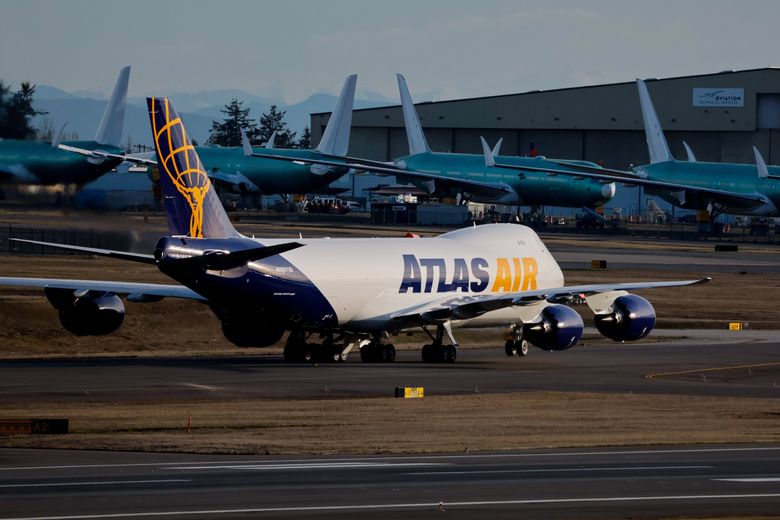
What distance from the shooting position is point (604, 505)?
704 inches

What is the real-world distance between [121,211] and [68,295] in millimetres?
3014

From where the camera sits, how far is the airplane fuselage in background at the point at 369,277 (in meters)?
37.7

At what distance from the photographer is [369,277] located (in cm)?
4109

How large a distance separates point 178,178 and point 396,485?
715 inches

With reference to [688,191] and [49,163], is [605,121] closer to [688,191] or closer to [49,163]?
[688,191]

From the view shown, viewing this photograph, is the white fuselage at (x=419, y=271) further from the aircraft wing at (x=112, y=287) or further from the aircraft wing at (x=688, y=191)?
the aircraft wing at (x=688, y=191)

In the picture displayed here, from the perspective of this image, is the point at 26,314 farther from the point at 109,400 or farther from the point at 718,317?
the point at 718,317

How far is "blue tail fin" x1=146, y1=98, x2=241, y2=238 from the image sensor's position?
36.0 meters

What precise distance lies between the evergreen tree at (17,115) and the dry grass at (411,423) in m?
8.81

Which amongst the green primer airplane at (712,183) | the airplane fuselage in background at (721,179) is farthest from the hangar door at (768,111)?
Result: the airplane fuselage in background at (721,179)

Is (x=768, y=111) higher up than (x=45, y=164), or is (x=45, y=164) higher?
(x=768, y=111)

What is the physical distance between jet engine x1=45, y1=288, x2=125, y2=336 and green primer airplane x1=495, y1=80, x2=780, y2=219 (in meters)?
86.4

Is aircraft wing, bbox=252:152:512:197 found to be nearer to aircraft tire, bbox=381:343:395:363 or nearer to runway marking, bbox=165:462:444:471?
aircraft tire, bbox=381:343:395:363

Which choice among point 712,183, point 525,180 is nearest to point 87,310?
point 712,183
